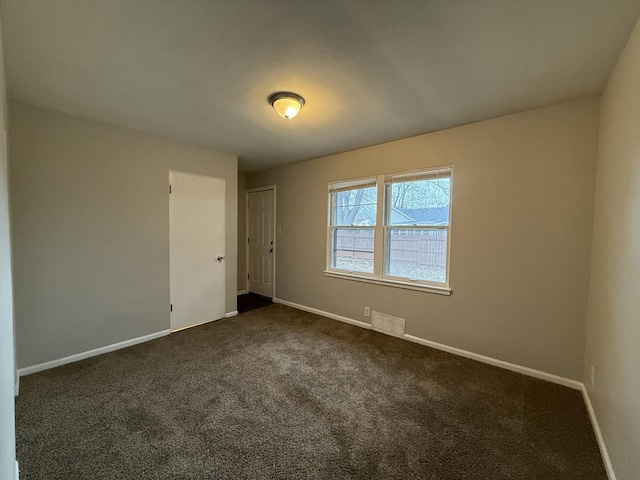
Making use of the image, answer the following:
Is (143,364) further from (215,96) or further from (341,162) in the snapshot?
(341,162)

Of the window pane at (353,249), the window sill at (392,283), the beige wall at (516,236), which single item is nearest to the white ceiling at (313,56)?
the beige wall at (516,236)

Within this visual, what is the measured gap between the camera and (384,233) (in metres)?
3.41

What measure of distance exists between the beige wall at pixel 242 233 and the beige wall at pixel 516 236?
9.56 ft

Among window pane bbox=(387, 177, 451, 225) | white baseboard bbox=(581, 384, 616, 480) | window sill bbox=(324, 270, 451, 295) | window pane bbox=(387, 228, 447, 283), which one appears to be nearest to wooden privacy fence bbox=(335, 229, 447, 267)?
window pane bbox=(387, 228, 447, 283)

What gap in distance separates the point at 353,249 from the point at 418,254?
93 centimetres

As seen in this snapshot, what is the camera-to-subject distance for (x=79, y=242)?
2.62 meters

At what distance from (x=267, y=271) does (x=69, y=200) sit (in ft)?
9.62

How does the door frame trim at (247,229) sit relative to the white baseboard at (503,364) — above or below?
above

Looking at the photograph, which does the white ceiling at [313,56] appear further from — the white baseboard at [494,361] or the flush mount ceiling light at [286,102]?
the white baseboard at [494,361]

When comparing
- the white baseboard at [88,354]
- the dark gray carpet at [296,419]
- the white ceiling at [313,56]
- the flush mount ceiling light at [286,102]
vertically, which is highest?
the white ceiling at [313,56]

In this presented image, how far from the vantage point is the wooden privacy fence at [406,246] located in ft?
9.84

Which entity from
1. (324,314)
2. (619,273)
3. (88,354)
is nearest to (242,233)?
(324,314)

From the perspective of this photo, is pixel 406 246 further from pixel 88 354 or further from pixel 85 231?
pixel 88 354

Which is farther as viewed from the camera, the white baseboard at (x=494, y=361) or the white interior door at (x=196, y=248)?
the white interior door at (x=196, y=248)
